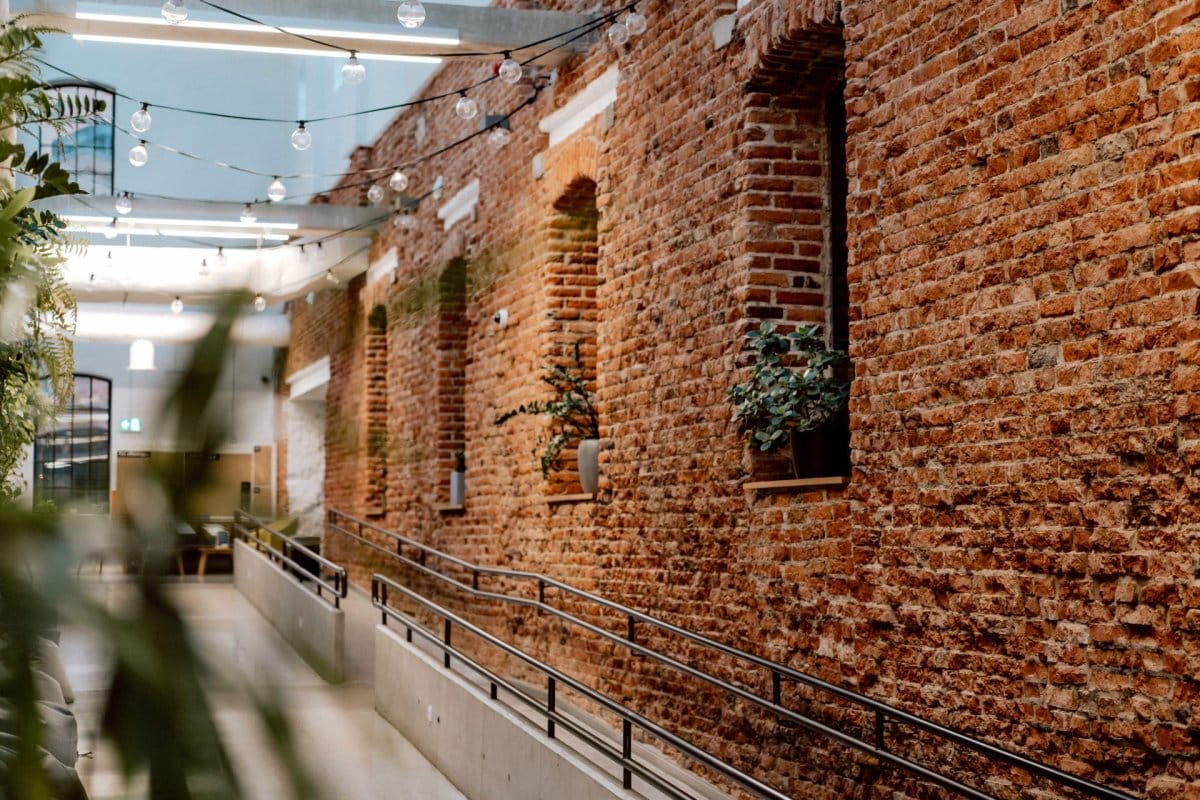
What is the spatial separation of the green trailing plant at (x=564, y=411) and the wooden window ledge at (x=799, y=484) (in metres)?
1.86

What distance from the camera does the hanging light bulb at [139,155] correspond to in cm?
55

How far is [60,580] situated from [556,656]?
7265 millimetres

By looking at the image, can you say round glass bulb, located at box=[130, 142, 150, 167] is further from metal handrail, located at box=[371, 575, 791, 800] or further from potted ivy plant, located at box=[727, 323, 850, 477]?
potted ivy plant, located at box=[727, 323, 850, 477]

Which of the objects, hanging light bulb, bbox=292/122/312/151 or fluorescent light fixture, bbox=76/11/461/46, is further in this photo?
fluorescent light fixture, bbox=76/11/461/46

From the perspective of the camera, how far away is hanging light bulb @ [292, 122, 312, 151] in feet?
1.84

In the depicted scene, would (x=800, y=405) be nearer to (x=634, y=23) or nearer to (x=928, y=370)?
(x=928, y=370)

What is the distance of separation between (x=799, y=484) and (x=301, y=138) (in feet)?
14.7

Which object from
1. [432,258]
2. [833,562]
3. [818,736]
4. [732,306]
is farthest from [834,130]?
[432,258]

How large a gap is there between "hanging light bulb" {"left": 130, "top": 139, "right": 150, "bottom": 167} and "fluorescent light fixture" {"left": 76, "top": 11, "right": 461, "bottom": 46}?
18.8 feet

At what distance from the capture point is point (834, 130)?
5688 millimetres

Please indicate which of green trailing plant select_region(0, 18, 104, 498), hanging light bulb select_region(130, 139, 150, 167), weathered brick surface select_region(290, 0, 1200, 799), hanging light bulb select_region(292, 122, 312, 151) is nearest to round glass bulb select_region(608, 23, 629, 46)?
weathered brick surface select_region(290, 0, 1200, 799)

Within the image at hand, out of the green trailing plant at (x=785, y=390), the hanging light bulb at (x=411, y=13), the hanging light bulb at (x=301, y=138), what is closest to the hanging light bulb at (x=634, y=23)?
the hanging light bulb at (x=411, y=13)

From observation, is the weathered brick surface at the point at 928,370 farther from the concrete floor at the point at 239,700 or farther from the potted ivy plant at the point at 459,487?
the potted ivy plant at the point at 459,487

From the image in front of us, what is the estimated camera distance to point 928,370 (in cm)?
432
